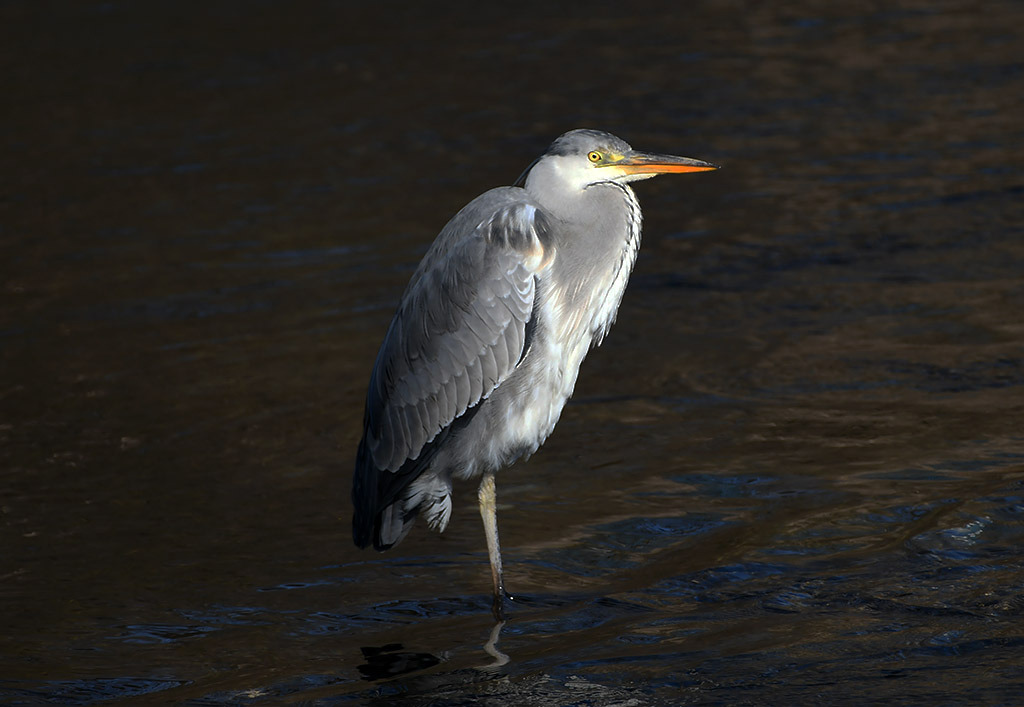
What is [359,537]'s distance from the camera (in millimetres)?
5133

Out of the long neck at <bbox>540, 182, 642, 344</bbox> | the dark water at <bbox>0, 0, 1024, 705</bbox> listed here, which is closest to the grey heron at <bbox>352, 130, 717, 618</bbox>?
the long neck at <bbox>540, 182, 642, 344</bbox>

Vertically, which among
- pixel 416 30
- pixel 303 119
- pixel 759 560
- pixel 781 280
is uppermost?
pixel 416 30

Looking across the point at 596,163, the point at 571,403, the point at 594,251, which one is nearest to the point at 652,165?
the point at 596,163

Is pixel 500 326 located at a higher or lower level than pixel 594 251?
lower

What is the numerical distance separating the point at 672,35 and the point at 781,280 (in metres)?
7.39

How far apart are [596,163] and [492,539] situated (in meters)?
1.43

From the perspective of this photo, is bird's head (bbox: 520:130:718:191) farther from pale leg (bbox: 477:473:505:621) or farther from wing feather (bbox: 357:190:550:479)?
pale leg (bbox: 477:473:505:621)

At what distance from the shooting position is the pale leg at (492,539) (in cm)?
491

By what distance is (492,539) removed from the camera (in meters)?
4.95

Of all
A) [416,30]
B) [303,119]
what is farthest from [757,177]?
[416,30]

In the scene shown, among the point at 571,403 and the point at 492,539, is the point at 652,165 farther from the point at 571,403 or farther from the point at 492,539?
the point at 571,403

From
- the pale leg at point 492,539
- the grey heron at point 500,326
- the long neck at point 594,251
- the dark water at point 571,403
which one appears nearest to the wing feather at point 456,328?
the grey heron at point 500,326

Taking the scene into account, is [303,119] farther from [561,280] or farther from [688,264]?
[561,280]

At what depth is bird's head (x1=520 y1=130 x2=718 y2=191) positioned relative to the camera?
4.93 meters
